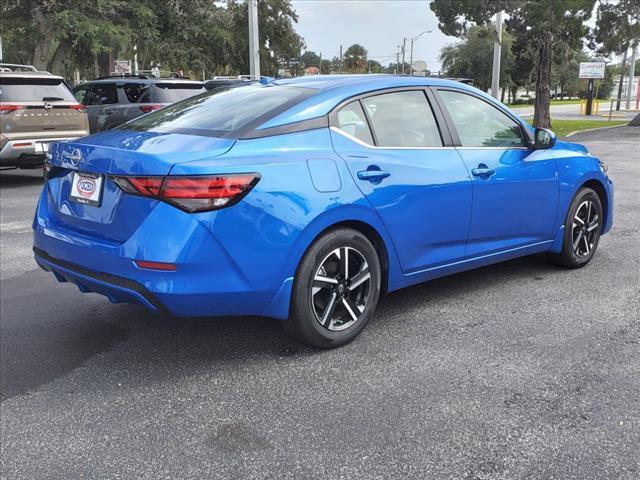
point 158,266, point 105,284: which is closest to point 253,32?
point 105,284

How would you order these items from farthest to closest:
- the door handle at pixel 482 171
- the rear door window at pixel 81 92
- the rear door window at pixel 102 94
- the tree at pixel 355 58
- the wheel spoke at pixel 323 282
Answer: the tree at pixel 355 58 < the rear door window at pixel 81 92 < the rear door window at pixel 102 94 < the door handle at pixel 482 171 < the wheel spoke at pixel 323 282

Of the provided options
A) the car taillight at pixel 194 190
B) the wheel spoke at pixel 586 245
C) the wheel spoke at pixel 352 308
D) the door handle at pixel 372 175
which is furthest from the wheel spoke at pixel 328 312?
the wheel spoke at pixel 586 245

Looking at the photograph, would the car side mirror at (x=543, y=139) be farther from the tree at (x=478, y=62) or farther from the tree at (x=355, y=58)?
the tree at (x=355, y=58)

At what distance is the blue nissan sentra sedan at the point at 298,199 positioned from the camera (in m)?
3.14

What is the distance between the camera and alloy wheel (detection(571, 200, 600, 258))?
5.32m

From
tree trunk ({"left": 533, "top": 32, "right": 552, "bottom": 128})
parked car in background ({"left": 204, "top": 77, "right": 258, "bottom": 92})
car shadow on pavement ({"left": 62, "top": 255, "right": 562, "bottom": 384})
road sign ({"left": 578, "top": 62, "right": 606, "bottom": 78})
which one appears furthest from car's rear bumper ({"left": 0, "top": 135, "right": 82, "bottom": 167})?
road sign ({"left": 578, "top": 62, "right": 606, "bottom": 78})

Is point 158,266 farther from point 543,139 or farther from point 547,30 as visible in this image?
point 547,30

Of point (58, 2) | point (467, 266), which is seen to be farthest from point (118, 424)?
point (58, 2)

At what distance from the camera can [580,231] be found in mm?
5359

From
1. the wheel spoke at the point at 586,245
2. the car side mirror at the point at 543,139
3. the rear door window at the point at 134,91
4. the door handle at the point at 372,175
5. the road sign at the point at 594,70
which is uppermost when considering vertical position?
the road sign at the point at 594,70

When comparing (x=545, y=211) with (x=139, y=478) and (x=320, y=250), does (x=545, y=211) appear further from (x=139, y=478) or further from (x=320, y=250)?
(x=139, y=478)

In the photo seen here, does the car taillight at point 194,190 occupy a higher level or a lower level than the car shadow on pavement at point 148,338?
higher

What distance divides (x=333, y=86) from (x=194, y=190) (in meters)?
1.32

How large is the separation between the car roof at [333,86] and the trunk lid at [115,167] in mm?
466
